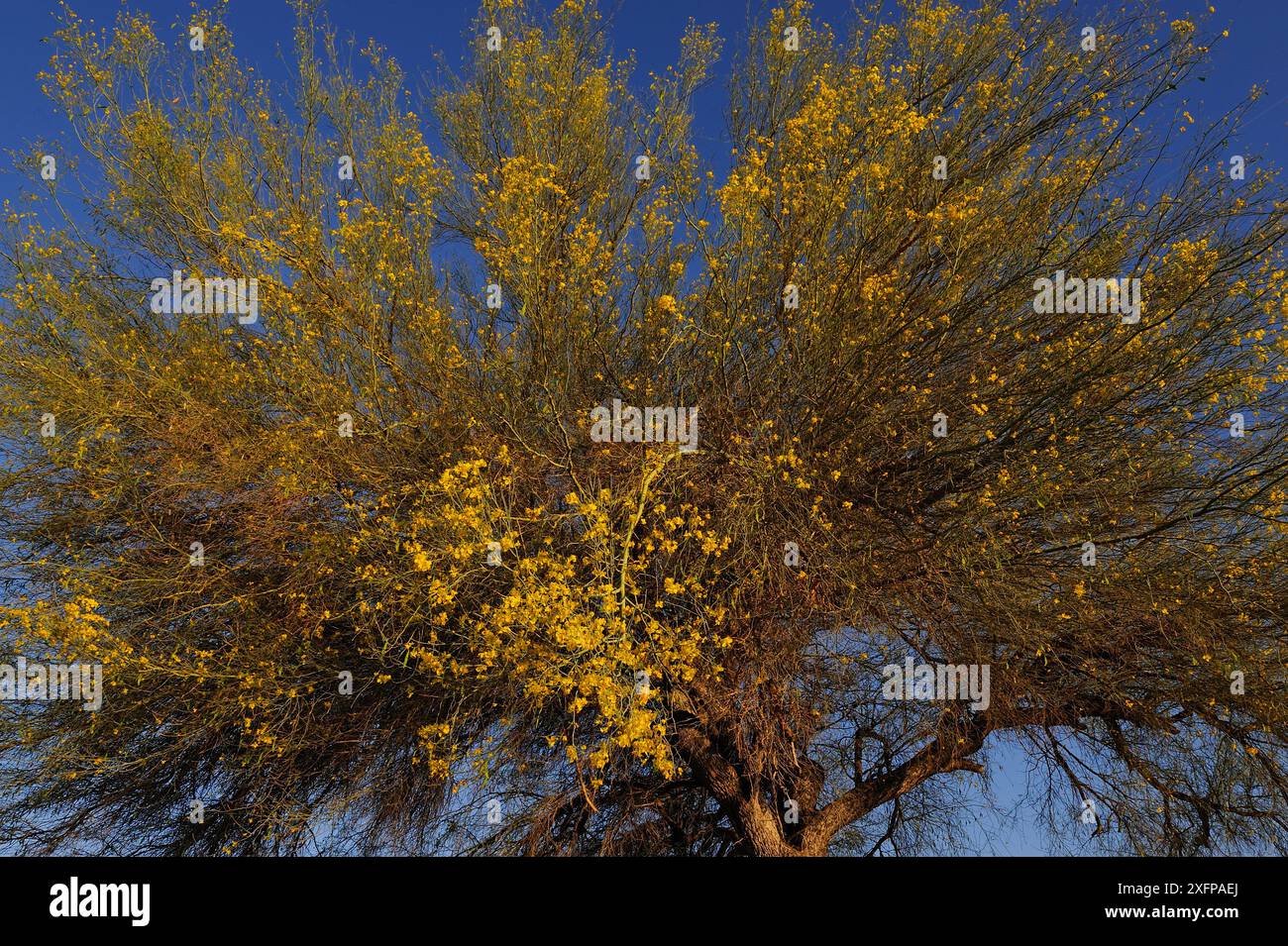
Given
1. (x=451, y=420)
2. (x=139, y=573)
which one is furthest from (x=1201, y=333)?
(x=139, y=573)

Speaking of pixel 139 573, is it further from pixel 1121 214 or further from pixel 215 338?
pixel 1121 214

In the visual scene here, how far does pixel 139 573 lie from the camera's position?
7.96 metres

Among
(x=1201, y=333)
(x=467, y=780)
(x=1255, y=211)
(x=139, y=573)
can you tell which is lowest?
(x=467, y=780)

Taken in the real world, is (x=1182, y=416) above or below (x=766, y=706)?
above

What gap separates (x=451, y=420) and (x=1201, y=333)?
5.50m

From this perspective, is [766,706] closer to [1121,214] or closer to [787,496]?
[787,496]

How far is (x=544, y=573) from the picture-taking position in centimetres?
694

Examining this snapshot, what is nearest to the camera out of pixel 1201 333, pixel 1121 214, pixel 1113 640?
pixel 1201 333

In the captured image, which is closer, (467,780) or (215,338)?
(467,780)

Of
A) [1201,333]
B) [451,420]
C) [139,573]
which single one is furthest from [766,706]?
[139,573]

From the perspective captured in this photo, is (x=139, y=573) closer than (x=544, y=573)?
No

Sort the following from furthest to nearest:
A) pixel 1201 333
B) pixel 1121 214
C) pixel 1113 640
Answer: pixel 1113 640 → pixel 1121 214 → pixel 1201 333

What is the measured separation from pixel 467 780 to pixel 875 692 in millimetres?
3566

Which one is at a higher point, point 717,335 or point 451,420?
point 717,335
